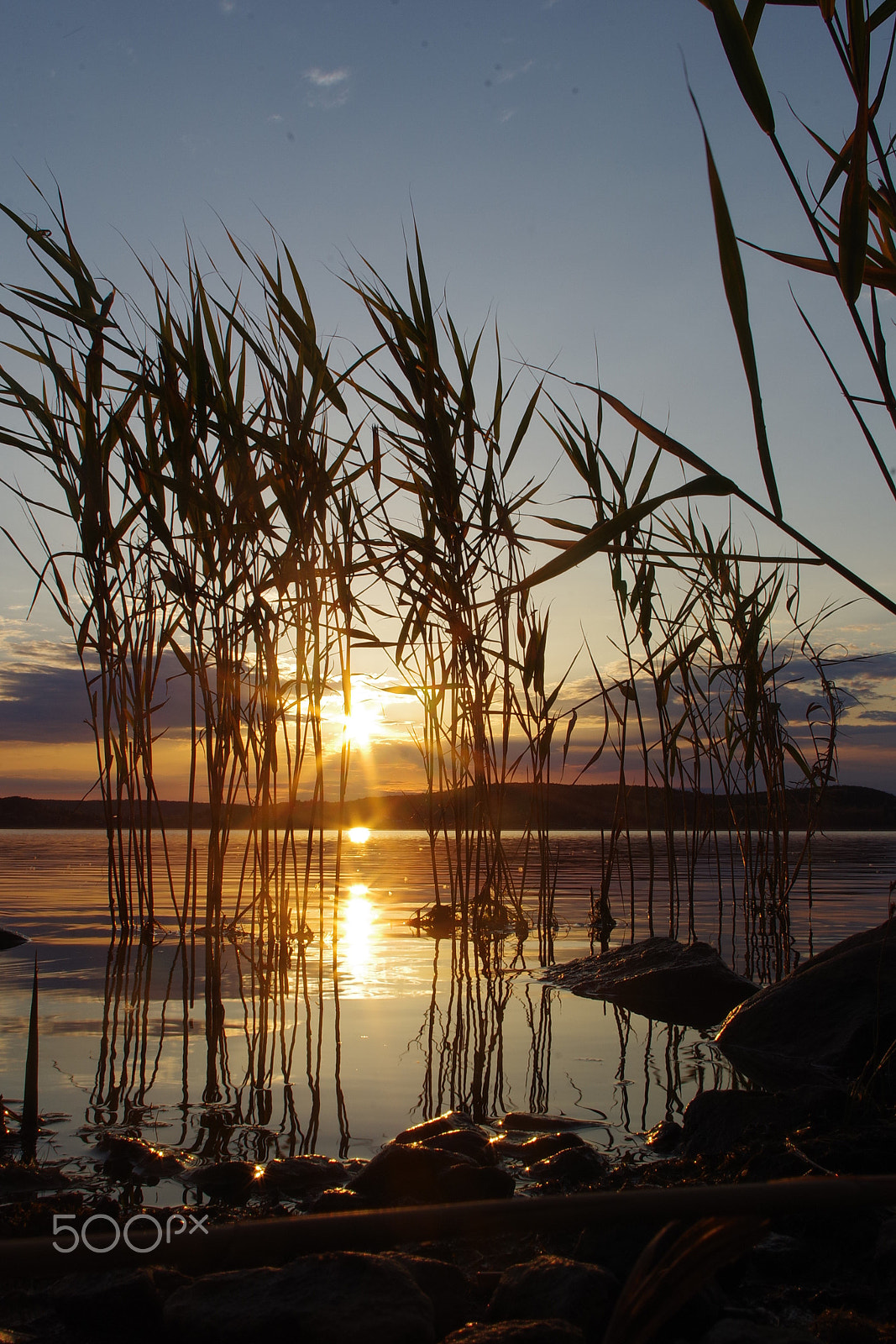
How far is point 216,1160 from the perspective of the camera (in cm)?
138

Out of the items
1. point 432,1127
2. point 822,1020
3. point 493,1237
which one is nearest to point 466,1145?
point 432,1127

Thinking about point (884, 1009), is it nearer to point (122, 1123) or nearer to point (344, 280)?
point (122, 1123)

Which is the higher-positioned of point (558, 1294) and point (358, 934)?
point (558, 1294)

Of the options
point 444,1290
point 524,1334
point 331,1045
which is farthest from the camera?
point 331,1045

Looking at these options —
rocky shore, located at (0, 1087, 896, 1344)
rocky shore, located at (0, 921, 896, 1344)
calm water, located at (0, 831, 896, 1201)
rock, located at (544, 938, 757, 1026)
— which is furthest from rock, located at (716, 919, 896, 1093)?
rocky shore, located at (0, 1087, 896, 1344)

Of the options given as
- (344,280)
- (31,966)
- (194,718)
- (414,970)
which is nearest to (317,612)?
(194,718)

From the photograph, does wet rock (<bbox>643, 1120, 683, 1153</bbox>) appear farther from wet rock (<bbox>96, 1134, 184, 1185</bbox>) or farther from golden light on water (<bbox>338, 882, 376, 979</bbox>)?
golden light on water (<bbox>338, 882, 376, 979</bbox>)

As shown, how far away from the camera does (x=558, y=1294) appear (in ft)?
2.99

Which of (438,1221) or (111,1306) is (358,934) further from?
(438,1221)

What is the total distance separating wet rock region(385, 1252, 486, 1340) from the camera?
3.08 feet

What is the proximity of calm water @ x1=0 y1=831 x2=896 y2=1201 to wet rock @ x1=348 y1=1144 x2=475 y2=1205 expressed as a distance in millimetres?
227

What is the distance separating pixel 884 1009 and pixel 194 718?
2.45 meters

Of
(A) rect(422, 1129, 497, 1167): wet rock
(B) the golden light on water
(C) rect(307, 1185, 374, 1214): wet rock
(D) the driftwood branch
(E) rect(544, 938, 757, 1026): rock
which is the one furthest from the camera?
(B) the golden light on water

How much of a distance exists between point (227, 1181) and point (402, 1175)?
0.26 metres
